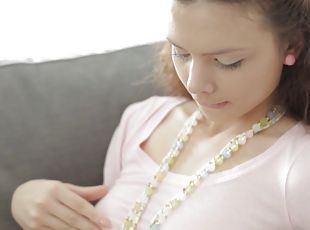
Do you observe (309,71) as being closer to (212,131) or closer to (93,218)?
(212,131)

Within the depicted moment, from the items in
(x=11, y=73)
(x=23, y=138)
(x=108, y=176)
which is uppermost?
(x=11, y=73)

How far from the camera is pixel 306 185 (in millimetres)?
906

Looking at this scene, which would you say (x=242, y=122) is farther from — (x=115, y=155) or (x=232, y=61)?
(x=115, y=155)

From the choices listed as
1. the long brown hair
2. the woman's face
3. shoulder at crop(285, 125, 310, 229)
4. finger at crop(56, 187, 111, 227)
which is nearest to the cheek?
the woman's face

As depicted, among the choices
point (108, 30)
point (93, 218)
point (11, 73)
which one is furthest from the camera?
point (108, 30)

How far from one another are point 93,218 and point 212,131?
270 mm

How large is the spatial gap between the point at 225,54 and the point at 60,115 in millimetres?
454

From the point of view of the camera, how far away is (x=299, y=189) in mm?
911

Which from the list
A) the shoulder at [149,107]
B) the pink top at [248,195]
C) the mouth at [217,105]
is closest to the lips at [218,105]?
the mouth at [217,105]

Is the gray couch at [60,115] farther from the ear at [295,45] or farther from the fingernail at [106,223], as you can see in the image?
the ear at [295,45]

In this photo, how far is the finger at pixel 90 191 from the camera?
1160mm

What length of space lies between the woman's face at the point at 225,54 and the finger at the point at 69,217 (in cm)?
33

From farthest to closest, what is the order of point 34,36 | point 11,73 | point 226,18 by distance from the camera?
point 34,36
point 11,73
point 226,18

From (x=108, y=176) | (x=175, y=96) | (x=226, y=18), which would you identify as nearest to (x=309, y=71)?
(x=226, y=18)
